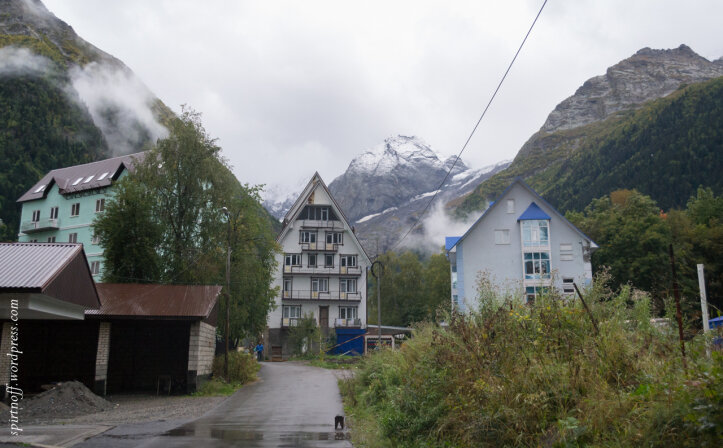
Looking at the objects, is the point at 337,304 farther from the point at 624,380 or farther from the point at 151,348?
the point at 624,380

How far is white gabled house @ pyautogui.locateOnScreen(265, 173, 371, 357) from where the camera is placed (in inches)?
2036

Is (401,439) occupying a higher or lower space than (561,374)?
lower

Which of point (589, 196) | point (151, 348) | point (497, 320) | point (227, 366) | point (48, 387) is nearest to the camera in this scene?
point (497, 320)

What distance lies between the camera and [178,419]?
43.4 feet

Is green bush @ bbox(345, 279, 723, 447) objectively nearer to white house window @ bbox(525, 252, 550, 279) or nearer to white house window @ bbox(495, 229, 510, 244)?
white house window @ bbox(525, 252, 550, 279)

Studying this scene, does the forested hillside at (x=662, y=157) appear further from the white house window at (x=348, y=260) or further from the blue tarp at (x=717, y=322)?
the blue tarp at (x=717, y=322)

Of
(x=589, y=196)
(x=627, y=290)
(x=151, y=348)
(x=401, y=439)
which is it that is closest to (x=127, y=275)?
(x=151, y=348)

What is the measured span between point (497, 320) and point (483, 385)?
210 cm

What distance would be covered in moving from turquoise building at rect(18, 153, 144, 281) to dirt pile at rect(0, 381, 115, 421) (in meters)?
33.8

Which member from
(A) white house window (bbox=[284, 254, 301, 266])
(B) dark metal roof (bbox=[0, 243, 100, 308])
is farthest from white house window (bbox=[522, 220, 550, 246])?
(B) dark metal roof (bbox=[0, 243, 100, 308])

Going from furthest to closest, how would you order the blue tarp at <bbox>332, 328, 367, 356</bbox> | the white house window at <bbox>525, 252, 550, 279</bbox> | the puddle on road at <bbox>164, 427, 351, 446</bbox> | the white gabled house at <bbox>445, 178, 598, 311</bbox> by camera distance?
the blue tarp at <bbox>332, 328, 367, 356</bbox>, the white gabled house at <bbox>445, 178, 598, 311</bbox>, the white house window at <bbox>525, 252, 550, 279</bbox>, the puddle on road at <bbox>164, 427, 351, 446</bbox>

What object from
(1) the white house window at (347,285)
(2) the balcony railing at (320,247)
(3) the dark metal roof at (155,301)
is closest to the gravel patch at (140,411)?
(3) the dark metal roof at (155,301)

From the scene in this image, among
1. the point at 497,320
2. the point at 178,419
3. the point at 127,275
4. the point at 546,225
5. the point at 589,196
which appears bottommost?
the point at 178,419

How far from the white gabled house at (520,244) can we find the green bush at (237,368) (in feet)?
65.8
